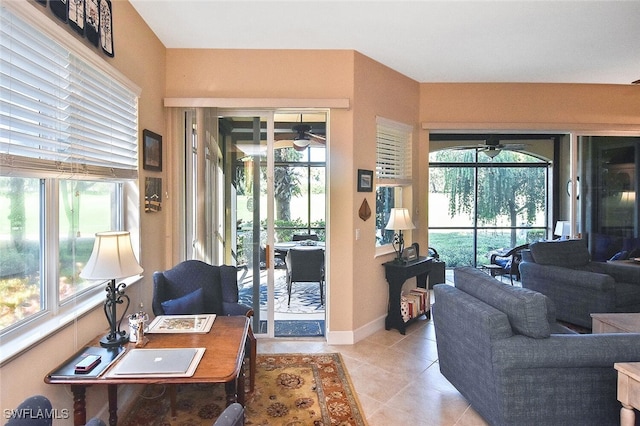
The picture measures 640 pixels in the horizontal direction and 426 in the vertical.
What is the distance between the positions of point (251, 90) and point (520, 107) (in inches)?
138

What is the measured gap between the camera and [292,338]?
12.9 ft

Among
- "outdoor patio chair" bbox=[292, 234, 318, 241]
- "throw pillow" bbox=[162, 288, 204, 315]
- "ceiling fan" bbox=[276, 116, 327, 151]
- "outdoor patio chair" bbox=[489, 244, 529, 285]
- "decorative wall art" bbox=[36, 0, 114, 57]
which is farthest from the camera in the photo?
"outdoor patio chair" bbox=[292, 234, 318, 241]

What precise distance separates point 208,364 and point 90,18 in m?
2.11

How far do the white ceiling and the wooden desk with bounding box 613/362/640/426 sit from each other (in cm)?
265

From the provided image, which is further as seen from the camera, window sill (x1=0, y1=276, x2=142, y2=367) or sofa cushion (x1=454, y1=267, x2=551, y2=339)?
sofa cushion (x1=454, y1=267, x2=551, y2=339)

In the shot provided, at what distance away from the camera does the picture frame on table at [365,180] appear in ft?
12.9

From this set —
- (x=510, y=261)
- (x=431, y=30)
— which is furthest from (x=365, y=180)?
(x=510, y=261)

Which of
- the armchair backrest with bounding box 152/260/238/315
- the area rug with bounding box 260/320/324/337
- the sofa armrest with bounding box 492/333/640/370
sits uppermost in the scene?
the armchair backrest with bounding box 152/260/238/315

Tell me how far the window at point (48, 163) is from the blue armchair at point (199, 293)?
0.46 meters

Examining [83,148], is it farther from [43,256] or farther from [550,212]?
[550,212]

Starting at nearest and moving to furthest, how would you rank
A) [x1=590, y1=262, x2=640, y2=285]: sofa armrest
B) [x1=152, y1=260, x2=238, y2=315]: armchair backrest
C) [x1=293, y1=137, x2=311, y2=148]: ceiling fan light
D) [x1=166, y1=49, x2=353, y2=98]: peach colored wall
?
[x1=152, y1=260, x2=238, y2=315]: armchair backrest, [x1=166, y1=49, x2=353, y2=98]: peach colored wall, [x1=590, y1=262, x2=640, y2=285]: sofa armrest, [x1=293, y1=137, x2=311, y2=148]: ceiling fan light

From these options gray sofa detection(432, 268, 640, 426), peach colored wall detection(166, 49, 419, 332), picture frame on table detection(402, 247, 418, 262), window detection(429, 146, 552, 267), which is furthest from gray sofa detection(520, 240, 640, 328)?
window detection(429, 146, 552, 267)

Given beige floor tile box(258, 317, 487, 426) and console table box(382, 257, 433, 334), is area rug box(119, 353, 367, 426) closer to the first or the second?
beige floor tile box(258, 317, 487, 426)

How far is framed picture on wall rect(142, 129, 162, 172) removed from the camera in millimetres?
3072
